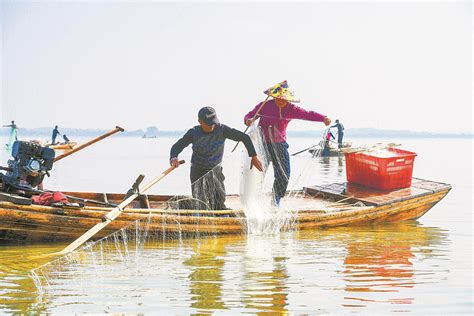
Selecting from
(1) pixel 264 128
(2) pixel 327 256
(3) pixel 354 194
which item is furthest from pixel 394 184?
(2) pixel 327 256

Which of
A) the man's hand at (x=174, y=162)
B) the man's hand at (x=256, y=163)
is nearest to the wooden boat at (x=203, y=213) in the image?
the man's hand at (x=174, y=162)

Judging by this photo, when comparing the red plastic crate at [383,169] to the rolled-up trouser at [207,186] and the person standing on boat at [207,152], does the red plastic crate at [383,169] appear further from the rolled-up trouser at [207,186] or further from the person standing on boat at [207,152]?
the rolled-up trouser at [207,186]

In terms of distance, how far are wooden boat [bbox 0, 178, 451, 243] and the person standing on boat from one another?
0.35 metres

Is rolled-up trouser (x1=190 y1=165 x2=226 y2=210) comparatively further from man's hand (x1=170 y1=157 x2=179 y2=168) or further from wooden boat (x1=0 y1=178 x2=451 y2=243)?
man's hand (x1=170 y1=157 x2=179 y2=168)

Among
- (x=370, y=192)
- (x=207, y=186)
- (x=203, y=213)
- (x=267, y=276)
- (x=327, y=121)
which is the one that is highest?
(x=327, y=121)

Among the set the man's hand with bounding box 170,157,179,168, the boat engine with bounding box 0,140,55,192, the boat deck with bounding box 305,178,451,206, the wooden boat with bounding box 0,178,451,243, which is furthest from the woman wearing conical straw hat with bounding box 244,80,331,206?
the boat engine with bounding box 0,140,55,192

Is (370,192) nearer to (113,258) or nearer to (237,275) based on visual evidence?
(237,275)

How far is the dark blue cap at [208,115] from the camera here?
24.6 feet

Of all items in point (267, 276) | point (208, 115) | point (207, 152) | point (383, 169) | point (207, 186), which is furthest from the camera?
point (383, 169)

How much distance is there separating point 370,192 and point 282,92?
255cm

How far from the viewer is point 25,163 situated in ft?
23.6

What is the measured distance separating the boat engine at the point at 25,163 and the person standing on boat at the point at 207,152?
150cm

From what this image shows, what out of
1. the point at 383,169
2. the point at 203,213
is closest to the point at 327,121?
the point at 383,169

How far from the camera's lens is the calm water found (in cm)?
500
